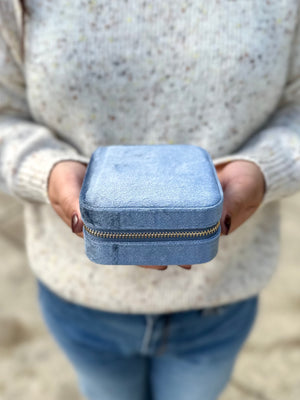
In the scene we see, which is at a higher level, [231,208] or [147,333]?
[231,208]

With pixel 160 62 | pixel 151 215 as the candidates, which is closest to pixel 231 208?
pixel 151 215

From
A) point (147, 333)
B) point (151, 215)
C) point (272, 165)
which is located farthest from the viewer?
point (147, 333)

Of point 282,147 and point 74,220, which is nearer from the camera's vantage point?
point 74,220

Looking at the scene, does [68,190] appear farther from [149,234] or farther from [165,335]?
[165,335]

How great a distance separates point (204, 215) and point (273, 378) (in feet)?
3.32

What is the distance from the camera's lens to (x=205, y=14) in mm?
562

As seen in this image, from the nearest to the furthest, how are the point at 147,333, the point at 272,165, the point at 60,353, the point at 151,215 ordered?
1. the point at 151,215
2. the point at 272,165
3. the point at 147,333
4. the point at 60,353

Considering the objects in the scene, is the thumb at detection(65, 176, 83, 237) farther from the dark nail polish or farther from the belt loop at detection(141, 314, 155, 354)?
the belt loop at detection(141, 314, 155, 354)

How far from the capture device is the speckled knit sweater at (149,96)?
1.85 feet

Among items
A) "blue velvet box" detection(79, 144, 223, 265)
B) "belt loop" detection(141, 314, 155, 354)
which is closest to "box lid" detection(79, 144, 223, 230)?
"blue velvet box" detection(79, 144, 223, 265)

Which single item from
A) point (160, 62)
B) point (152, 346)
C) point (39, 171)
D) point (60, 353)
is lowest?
point (60, 353)

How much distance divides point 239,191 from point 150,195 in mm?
119

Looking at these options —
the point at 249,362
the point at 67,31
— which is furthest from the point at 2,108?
the point at 249,362

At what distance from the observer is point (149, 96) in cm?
59
